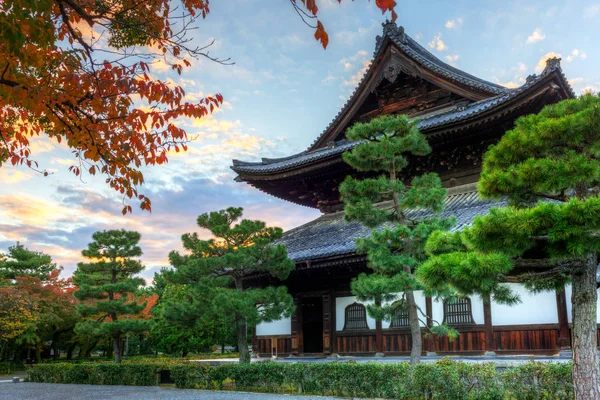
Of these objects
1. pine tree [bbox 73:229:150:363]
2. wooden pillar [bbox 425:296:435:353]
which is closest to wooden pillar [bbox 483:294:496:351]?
wooden pillar [bbox 425:296:435:353]

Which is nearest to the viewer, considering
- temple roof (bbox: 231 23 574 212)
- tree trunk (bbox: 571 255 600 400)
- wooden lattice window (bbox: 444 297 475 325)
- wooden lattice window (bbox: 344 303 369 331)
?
tree trunk (bbox: 571 255 600 400)

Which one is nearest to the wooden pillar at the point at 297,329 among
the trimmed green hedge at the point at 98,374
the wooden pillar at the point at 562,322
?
the trimmed green hedge at the point at 98,374

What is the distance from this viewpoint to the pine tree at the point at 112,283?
19692 millimetres

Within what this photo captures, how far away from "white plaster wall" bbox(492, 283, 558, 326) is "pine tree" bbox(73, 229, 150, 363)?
44.3 ft

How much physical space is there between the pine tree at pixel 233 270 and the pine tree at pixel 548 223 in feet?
24.2

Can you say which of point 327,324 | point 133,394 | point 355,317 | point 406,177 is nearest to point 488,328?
point 355,317

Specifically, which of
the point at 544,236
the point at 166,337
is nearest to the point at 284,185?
the point at 544,236

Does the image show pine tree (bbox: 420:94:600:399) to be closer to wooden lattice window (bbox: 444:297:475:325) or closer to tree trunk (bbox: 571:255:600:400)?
tree trunk (bbox: 571:255:600:400)

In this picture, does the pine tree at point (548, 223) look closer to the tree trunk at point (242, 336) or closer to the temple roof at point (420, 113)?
the temple roof at point (420, 113)

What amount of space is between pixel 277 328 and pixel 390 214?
750 cm

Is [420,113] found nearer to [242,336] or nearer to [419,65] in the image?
[419,65]

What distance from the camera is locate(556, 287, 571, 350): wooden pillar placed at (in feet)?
35.1

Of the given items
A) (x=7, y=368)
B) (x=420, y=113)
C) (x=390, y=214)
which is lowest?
(x=7, y=368)

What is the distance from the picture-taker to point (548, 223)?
5.73 meters
